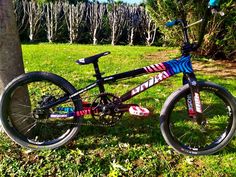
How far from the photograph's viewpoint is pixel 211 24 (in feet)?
26.6

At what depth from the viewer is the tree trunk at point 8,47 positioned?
11.0 feet

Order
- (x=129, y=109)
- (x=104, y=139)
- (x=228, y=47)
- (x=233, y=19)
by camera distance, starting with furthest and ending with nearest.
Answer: (x=228, y=47)
(x=233, y=19)
(x=104, y=139)
(x=129, y=109)

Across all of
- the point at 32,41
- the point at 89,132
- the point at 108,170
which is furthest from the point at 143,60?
the point at 32,41

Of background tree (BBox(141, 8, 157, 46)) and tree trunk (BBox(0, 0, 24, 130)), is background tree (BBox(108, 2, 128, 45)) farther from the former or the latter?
tree trunk (BBox(0, 0, 24, 130))

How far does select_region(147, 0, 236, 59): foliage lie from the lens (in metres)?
7.74

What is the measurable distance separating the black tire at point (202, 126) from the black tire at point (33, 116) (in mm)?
1018

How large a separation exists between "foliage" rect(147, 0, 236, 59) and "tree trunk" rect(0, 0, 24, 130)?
5.41 meters

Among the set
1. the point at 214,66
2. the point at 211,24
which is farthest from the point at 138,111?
the point at 211,24

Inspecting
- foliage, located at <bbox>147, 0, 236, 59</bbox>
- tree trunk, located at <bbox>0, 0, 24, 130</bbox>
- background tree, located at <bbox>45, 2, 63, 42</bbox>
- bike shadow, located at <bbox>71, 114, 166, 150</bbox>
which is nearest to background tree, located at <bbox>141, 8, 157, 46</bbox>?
background tree, located at <bbox>45, 2, 63, 42</bbox>

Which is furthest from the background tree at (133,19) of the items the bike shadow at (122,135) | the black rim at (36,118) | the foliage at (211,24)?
the black rim at (36,118)

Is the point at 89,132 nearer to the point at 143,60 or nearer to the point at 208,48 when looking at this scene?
the point at 143,60

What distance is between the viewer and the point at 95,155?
11.7 ft

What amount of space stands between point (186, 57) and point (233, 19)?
4859 millimetres

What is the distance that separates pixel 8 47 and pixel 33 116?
81 centimetres
